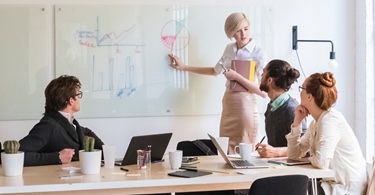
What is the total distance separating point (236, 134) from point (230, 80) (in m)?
0.42

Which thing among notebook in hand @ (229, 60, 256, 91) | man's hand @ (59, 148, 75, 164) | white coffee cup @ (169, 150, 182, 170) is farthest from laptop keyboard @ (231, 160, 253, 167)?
notebook in hand @ (229, 60, 256, 91)

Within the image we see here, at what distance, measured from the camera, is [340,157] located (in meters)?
2.58

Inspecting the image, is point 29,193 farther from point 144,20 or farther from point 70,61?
point 144,20

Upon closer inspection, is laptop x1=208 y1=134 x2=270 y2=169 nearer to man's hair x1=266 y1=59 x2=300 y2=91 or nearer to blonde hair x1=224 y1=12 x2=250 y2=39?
man's hair x1=266 y1=59 x2=300 y2=91

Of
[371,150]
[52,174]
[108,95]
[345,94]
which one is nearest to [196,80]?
[108,95]

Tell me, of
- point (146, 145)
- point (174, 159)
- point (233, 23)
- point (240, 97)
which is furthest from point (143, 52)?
point (174, 159)

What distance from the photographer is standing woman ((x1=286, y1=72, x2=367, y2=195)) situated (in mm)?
2506

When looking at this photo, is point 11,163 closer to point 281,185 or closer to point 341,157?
point 281,185

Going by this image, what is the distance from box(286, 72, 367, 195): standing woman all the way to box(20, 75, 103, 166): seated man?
4.32 feet

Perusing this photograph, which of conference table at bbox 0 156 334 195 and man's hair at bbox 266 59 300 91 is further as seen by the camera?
man's hair at bbox 266 59 300 91

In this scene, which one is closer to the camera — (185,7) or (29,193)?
(29,193)

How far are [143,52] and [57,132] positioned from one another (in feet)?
4.32

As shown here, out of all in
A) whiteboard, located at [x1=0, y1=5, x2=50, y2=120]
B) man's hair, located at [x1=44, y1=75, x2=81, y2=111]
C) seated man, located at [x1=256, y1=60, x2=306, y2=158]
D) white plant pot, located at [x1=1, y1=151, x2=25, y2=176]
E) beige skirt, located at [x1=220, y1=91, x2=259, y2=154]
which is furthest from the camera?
whiteboard, located at [x1=0, y1=5, x2=50, y2=120]

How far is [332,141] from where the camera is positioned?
2.46 m
